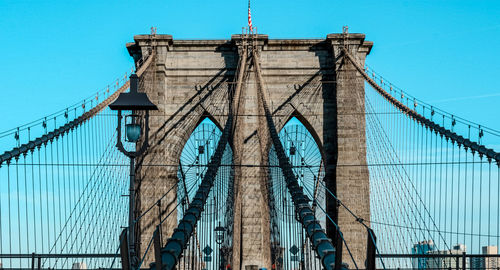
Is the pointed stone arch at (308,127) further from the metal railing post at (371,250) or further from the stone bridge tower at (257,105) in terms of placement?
the metal railing post at (371,250)

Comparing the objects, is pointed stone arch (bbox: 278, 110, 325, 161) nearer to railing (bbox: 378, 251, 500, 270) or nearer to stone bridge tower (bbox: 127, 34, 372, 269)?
stone bridge tower (bbox: 127, 34, 372, 269)

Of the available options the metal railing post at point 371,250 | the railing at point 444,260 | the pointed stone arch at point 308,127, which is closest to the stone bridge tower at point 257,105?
the pointed stone arch at point 308,127

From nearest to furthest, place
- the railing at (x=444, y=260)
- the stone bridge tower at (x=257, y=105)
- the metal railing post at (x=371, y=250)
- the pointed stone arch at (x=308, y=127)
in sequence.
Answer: the metal railing post at (x=371, y=250)
the railing at (x=444, y=260)
the stone bridge tower at (x=257, y=105)
the pointed stone arch at (x=308, y=127)

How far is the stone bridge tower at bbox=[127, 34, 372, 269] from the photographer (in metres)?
29.6

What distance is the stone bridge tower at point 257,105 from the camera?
97.0ft

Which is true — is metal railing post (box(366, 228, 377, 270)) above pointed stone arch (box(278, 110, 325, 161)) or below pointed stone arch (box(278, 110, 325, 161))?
below

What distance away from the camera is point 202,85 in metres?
31.4

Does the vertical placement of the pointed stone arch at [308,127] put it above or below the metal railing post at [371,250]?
above

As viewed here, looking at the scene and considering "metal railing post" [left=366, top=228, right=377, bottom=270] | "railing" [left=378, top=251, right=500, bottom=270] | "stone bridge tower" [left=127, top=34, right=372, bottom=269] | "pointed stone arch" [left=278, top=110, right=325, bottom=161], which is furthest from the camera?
"pointed stone arch" [left=278, top=110, right=325, bottom=161]

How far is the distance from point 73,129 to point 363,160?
13.9m

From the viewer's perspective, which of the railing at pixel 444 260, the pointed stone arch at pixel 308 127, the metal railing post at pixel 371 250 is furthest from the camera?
the pointed stone arch at pixel 308 127

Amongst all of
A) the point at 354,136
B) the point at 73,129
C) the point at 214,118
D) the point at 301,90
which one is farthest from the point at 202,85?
the point at 73,129

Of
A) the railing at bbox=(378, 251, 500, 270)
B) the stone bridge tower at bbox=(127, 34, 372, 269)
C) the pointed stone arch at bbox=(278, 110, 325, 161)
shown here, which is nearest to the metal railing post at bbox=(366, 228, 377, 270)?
the railing at bbox=(378, 251, 500, 270)

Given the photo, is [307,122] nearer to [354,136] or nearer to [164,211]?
[354,136]
